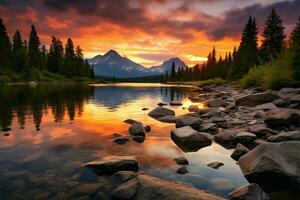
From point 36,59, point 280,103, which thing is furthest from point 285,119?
point 36,59

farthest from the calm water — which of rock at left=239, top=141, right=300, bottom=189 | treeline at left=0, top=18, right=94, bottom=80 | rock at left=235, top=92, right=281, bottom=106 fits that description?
treeline at left=0, top=18, right=94, bottom=80

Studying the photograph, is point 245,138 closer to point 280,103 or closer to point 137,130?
point 137,130

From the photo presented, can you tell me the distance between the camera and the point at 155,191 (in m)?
5.22

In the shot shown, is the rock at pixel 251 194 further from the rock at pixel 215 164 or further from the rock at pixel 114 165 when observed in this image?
the rock at pixel 114 165

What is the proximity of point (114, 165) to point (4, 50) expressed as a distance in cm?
7721

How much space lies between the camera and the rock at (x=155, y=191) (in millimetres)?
4926

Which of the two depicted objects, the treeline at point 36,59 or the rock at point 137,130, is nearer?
the rock at point 137,130

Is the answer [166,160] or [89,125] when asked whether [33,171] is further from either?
[89,125]

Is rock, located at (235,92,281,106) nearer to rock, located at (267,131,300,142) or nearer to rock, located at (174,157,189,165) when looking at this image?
rock, located at (267,131,300,142)

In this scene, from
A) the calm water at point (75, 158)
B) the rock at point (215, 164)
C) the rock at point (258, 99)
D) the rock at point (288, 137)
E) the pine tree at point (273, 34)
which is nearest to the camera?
the calm water at point (75, 158)

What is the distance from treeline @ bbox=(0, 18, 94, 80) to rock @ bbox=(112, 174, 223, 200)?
70.3 metres

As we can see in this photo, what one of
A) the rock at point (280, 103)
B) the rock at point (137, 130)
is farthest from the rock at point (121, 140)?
the rock at point (280, 103)

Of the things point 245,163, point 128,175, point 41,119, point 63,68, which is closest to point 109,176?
point 128,175

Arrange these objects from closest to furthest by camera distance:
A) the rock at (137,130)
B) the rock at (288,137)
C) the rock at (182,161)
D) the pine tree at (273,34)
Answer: the rock at (182,161), the rock at (288,137), the rock at (137,130), the pine tree at (273,34)
